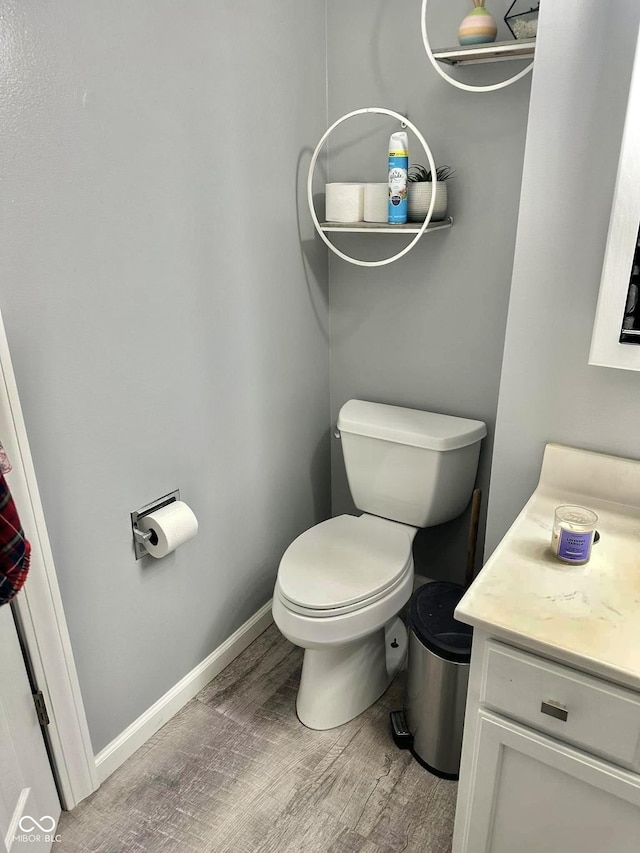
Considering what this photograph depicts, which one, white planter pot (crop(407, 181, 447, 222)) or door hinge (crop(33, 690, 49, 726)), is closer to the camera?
door hinge (crop(33, 690, 49, 726))

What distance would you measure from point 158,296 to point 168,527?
0.60 m

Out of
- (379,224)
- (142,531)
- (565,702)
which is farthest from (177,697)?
(379,224)

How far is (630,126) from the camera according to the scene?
45.2 inches

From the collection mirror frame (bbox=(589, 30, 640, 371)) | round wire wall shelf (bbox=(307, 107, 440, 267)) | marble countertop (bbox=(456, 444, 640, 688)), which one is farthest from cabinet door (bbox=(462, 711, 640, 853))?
round wire wall shelf (bbox=(307, 107, 440, 267))

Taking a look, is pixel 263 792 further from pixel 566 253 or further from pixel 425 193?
pixel 425 193

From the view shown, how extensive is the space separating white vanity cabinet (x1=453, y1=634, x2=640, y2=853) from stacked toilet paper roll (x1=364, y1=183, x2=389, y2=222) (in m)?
1.30

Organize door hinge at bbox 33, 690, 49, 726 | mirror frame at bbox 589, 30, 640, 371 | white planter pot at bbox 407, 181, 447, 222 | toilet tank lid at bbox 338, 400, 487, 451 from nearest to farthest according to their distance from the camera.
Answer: mirror frame at bbox 589, 30, 640, 371 → door hinge at bbox 33, 690, 49, 726 → white planter pot at bbox 407, 181, 447, 222 → toilet tank lid at bbox 338, 400, 487, 451

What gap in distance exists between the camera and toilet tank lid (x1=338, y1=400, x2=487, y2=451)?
1.90 metres

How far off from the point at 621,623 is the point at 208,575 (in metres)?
1.24

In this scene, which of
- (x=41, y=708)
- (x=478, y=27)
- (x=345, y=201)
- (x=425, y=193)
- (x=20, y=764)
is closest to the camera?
(x=20, y=764)

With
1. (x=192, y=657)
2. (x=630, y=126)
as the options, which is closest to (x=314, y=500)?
(x=192, y=657)

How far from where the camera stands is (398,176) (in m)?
1.76

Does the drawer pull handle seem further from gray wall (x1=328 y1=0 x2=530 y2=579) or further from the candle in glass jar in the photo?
gray wall (x1=328 y1=0 x2=530 y2=579)

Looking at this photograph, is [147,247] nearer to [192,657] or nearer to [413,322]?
[413,322]
